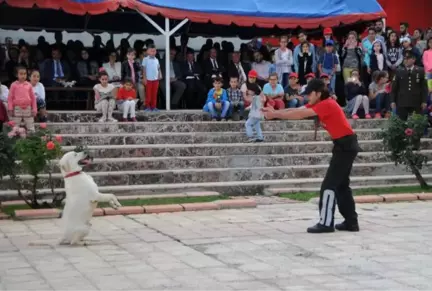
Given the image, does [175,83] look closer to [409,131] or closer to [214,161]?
[214,161]

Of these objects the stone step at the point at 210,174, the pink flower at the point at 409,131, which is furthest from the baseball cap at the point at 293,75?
the pink flower at the point at 409,131

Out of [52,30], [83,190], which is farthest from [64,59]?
[83,190]

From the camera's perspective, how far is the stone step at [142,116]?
1401cm

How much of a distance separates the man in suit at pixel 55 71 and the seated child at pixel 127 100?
2.13 meters

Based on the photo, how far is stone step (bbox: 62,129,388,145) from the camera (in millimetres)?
12953

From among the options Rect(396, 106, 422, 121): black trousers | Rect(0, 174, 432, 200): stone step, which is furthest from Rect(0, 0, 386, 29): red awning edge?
Rect(0, 174, 432, 200): stone step

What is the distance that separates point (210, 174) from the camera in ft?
41.1

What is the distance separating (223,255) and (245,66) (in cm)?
1038

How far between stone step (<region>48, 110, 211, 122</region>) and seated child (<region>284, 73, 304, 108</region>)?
6.39ft

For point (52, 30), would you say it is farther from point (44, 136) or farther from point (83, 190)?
point (83, 190)

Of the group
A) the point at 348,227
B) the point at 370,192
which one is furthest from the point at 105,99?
the point at 348,227

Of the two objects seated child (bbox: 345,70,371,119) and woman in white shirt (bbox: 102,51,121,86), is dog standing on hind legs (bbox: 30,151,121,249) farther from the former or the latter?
seated child (bbox: 345,70,371,119)

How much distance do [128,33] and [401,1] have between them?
1000 cm

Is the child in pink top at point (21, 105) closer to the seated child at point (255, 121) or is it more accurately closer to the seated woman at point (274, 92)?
the seated child at point (255, 121)
